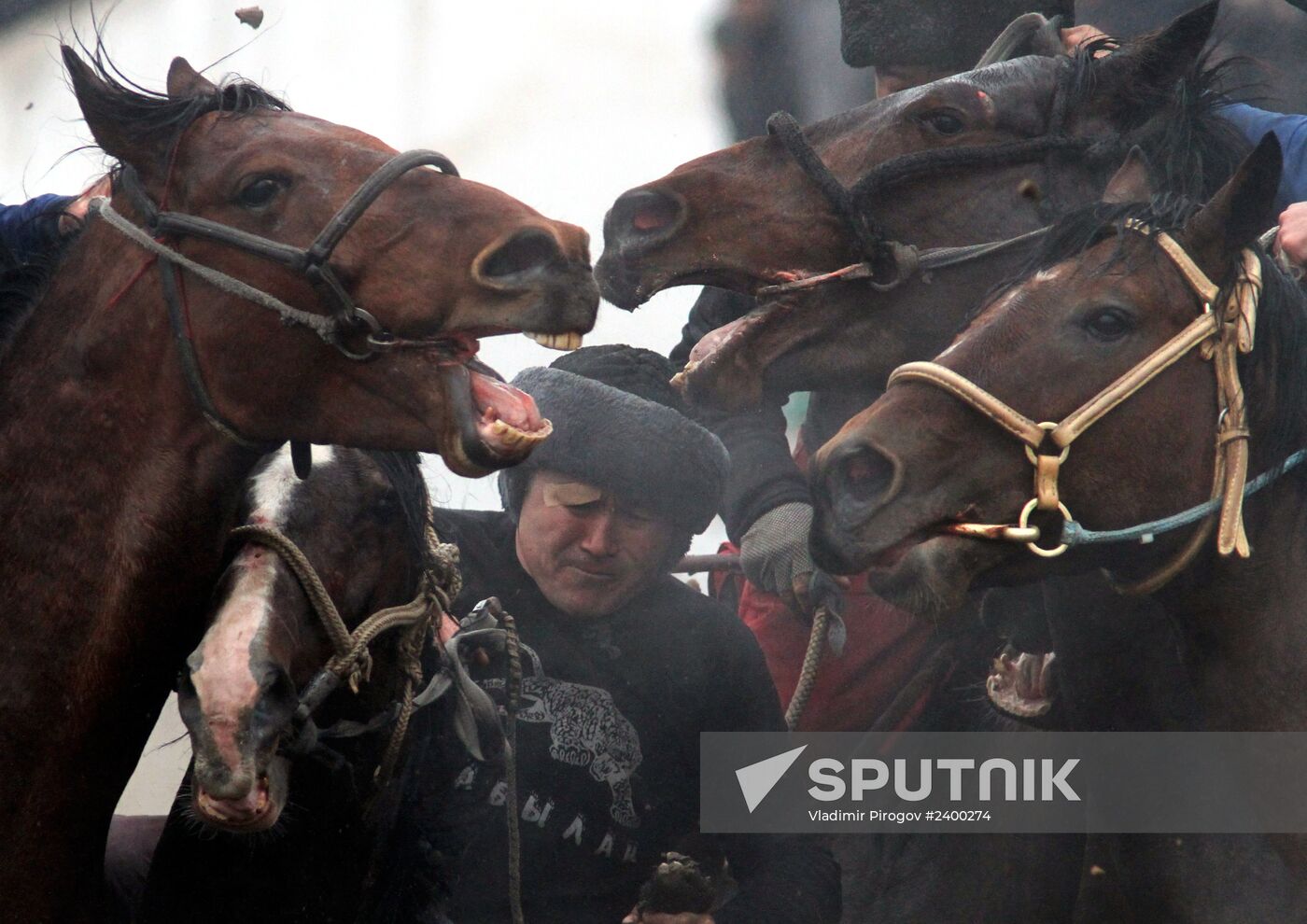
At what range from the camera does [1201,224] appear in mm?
2447

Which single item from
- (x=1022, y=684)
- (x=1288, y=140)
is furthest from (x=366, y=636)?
(x=1288, y=140)

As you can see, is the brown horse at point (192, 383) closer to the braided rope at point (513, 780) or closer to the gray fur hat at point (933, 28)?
the braided rope at point (513, 780)

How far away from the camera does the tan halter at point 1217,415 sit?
2354 millimetres

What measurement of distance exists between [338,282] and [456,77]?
12.9 ft

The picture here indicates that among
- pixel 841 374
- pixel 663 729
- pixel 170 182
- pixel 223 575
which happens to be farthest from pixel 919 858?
pixel 170 182

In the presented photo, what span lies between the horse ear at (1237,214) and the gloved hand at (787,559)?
1.13 m

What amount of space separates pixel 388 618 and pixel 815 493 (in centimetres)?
78

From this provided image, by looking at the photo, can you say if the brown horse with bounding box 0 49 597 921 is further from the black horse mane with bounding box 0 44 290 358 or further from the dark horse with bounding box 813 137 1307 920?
the dark horse with bounding box 813 137 1307 920

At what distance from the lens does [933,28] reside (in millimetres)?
3996

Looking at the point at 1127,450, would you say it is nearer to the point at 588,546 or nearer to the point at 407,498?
the point at 407,498

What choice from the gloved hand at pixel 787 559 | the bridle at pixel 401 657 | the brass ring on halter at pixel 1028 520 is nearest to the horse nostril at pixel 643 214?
the gloved hand at pixel 787 559

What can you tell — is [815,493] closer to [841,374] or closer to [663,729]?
[841,374]

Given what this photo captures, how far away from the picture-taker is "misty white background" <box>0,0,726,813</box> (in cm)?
526

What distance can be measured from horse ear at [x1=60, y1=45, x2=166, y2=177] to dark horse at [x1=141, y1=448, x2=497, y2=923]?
1.79ft
